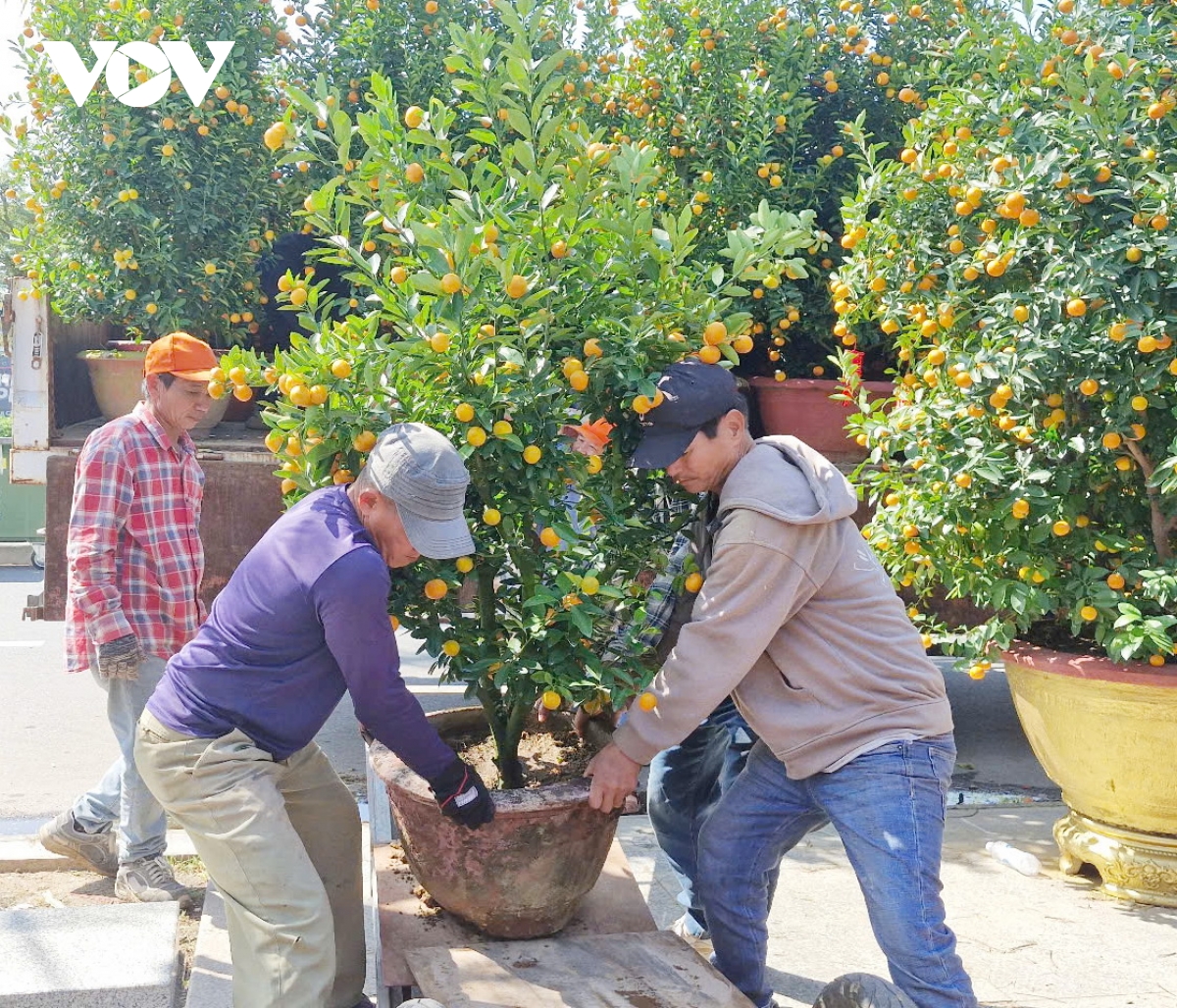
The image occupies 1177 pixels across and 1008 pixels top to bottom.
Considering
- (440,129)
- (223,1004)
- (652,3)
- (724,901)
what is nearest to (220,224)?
(652,3)

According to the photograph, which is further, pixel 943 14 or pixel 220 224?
pixel 943 14

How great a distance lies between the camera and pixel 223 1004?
3.34m

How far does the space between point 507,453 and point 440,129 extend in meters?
0.79

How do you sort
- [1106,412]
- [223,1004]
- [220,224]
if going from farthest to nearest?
[220,224], [1106,412], [223,1004]

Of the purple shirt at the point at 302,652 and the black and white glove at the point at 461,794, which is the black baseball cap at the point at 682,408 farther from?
the black and white glove at the point at 461,794

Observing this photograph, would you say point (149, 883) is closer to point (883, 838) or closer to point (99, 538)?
point (99, 538)

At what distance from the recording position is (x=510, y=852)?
109 inches

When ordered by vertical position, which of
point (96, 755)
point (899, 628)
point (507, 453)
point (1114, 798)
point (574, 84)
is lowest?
point (96, 755)

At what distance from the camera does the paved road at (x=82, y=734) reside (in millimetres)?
5523

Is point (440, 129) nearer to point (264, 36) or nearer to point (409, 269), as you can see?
point (409, 269)

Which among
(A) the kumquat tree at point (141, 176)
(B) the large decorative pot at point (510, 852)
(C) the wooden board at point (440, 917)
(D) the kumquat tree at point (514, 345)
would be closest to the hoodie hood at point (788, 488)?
(D) the kumquat tree at point (514, 345)

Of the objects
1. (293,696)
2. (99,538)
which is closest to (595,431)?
(293,696)

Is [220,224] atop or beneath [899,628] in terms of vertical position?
atop

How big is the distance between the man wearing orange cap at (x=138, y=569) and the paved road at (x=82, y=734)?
1333 millimetres
